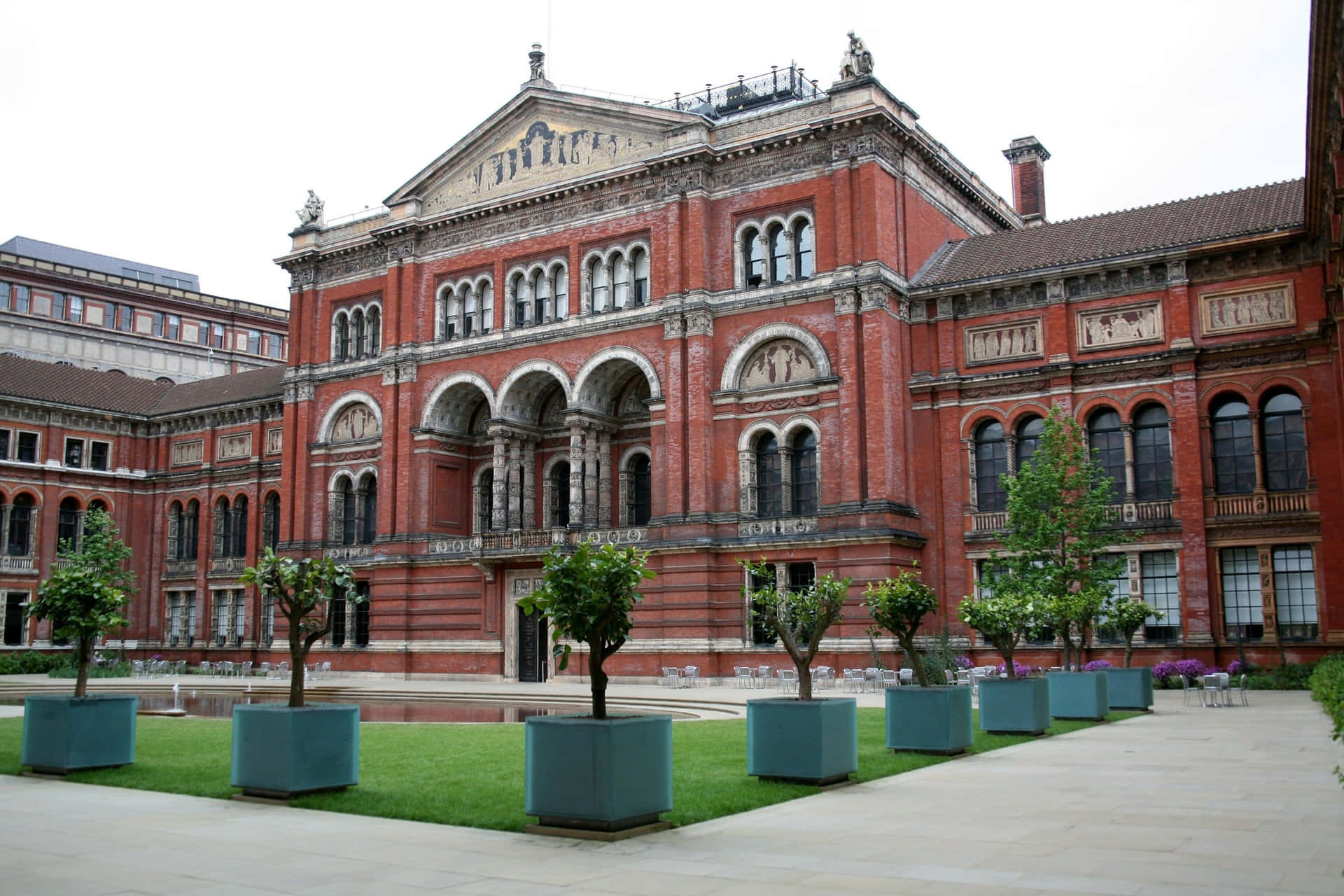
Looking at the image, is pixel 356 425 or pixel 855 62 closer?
pixel 855 62

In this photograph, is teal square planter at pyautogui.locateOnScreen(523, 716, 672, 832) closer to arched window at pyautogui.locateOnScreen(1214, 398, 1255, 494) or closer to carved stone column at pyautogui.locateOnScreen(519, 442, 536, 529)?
arched window at pyautogui.locateOnScreen(1214, 398, 1255, 494)

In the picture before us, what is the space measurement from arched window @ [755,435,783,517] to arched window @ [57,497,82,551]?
3675cm

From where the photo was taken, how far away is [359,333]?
170 ft

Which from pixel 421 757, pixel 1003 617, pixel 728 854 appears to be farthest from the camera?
pixel 1003 617

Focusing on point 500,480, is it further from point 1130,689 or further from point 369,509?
point 1130,689

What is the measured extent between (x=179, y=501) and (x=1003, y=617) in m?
50.7

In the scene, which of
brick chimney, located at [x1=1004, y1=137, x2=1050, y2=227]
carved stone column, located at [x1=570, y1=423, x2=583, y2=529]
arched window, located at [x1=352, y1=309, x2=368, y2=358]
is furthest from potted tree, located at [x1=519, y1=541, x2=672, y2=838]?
brick chimney, located at [x1=1004, y1=137, x2=1050, y2=227]

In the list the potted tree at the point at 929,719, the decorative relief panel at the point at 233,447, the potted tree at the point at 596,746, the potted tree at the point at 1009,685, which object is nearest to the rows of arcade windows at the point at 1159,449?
the potted tree at the point at 1009,685

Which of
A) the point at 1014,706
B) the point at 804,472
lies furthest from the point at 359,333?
the point at 1014,706

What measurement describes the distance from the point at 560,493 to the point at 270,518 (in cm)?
1665

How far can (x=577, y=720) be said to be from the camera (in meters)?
11.8

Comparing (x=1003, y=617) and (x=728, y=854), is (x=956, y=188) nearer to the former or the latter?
(x=1003, y=617)

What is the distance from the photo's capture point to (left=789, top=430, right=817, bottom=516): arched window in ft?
132

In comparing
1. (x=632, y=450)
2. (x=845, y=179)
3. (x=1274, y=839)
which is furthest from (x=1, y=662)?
(x=1274, y=839)
